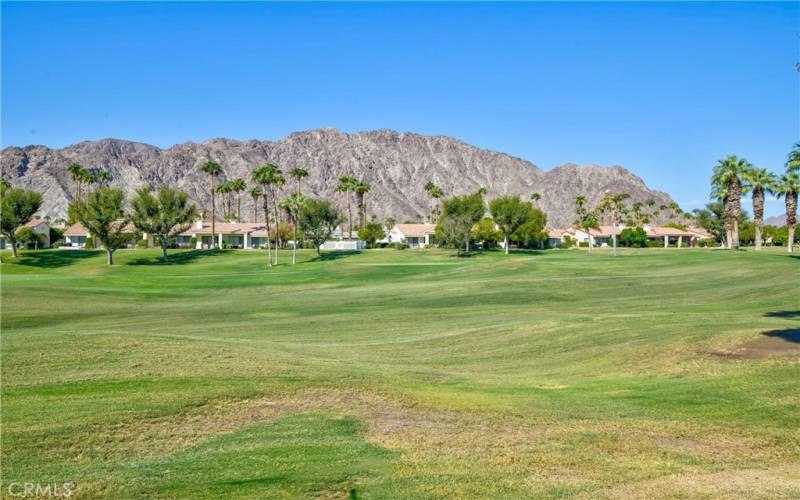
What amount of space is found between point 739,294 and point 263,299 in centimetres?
3165

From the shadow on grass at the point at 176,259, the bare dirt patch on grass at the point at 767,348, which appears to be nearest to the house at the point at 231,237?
the shadow on grass at the point at 176,259

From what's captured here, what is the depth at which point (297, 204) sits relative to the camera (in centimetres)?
10694

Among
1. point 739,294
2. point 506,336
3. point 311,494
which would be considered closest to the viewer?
point 311,494

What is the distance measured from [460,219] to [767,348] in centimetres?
8933

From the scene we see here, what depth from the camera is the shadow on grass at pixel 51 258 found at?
9475 cm

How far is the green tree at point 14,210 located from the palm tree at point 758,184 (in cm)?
10296

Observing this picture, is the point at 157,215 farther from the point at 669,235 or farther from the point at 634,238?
the point at 669,235

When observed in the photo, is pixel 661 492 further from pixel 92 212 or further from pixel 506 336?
pixel 92 212

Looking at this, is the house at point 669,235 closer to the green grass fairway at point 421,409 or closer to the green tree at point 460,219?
the green tree at point 460,219

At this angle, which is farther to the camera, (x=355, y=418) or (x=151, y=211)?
(x=151, y=211)

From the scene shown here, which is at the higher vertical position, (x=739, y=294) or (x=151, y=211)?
(x=151, y=211)

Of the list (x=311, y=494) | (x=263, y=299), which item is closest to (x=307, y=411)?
(x=311, y=494)

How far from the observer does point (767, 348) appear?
21.3 metres

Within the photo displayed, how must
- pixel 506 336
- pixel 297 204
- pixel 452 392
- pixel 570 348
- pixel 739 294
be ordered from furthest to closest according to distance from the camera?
1. pixel 297 204
2. pixel 739 294
3. pixel 506 336
4. pixel 570 348
5. pixel 452 392
